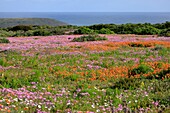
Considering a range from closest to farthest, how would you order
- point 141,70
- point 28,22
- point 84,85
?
1. point 84,85
2. point 141,70
3. point 28,22

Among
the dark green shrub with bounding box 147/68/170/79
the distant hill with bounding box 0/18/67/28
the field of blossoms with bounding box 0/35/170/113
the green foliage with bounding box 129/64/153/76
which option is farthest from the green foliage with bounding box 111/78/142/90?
the distant hill with bounding box 0/18/67/28

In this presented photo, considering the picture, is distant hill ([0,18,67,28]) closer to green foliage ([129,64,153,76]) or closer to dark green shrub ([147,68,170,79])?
green foliage ([129,64,153,76])

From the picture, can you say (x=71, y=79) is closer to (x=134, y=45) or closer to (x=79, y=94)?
(x=79, y=94)

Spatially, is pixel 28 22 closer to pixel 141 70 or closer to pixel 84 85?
pixel 141 70

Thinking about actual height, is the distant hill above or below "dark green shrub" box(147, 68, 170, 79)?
below

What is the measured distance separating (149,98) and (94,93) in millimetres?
1758

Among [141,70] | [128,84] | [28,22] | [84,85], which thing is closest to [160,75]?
[141,70]

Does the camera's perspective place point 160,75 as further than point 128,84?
Yes

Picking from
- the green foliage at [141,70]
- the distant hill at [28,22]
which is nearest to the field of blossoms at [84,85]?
the green foliage at [141,70]

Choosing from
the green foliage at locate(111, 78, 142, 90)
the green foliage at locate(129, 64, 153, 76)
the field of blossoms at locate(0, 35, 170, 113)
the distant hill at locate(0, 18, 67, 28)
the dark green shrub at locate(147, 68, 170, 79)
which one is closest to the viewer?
the field of blossoms at locate(0, 35, 170, 113)

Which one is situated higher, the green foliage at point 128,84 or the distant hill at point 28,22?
the green foliage at point 128,84

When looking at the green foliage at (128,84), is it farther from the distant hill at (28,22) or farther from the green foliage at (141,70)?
the distant hill at (28,22)

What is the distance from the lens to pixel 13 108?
7898 millimetres

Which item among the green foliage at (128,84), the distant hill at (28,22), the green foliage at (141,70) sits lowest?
the distant hill at (28,22)
